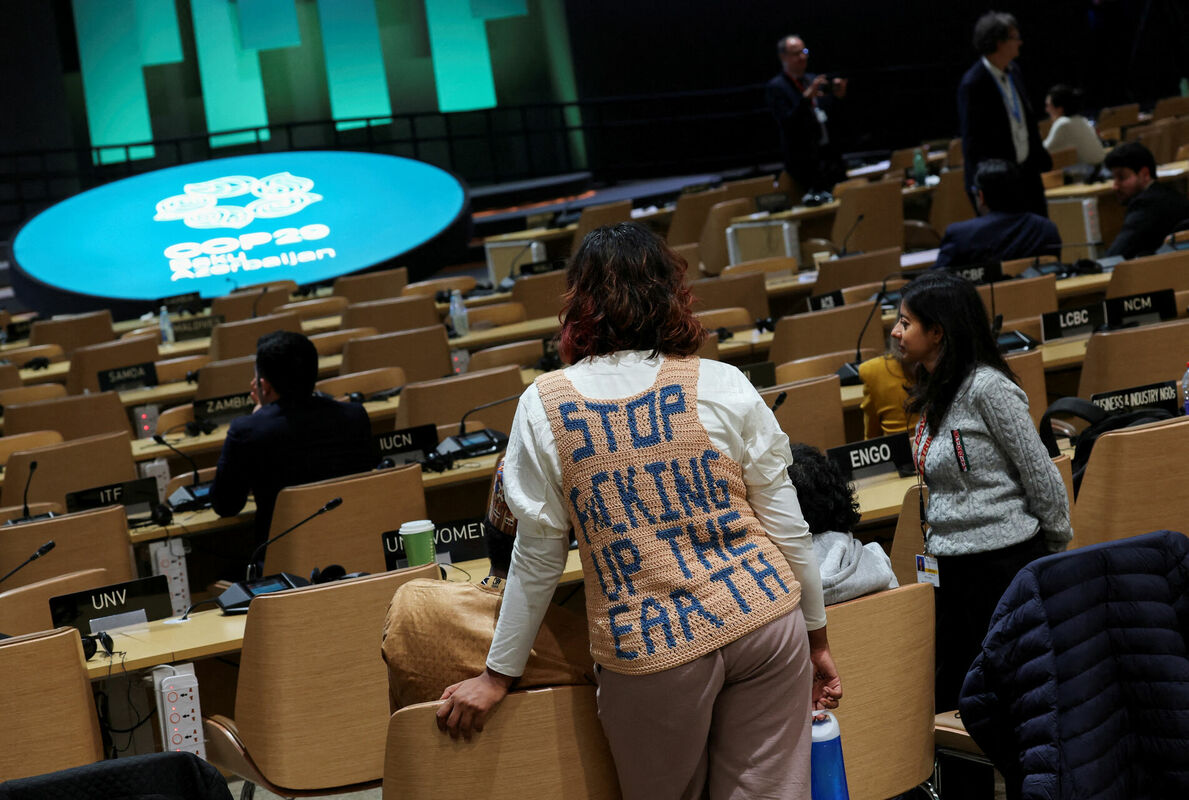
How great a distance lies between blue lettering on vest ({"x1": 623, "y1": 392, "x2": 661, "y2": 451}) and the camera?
6.74 ft

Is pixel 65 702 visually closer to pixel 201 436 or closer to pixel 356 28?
pixel 201 436

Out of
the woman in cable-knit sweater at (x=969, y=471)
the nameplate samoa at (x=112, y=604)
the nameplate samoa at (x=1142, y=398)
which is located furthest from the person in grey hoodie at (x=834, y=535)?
the nameplate samoa at (x=112, y=604)

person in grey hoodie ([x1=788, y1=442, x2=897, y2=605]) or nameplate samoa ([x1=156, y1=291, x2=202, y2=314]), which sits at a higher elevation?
nameplate samoa ([x1=156, y1=291, x2=202, y2=314])

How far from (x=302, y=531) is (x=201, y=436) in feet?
6.57

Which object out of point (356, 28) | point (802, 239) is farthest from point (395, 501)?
point (356, 28)

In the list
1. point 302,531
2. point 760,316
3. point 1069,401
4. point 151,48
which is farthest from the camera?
point 151,48

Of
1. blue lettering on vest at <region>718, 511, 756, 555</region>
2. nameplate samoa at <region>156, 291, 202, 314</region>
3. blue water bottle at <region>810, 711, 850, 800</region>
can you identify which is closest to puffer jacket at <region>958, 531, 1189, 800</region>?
blue water bottle at <region>810, 711, 850, 800</region>

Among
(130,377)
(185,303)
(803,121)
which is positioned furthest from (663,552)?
(803,121)

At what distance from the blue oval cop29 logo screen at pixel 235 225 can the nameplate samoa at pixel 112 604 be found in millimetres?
8985

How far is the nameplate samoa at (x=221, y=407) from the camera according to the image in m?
5.94

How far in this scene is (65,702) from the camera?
9.13ft

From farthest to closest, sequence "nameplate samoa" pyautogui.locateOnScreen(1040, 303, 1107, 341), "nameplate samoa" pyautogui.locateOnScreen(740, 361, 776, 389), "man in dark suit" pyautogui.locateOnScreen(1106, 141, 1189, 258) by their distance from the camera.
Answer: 1. "man in dark suit" pyautogui.locateOnScreen(1106, 141, 1189, 258)
2. "nameplate samoa" pyautogui.locateOnScreen(1040, 303, 1107, 341)
3. "nameplate samoa" pyautogui.locateOnScreen(740, 361, 776, 389)

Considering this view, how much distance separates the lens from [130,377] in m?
7.28

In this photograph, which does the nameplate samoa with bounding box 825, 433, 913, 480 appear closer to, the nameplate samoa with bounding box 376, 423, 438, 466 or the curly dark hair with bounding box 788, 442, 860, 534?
the curly dark hair with bounding box 788, 442, 860, 534
